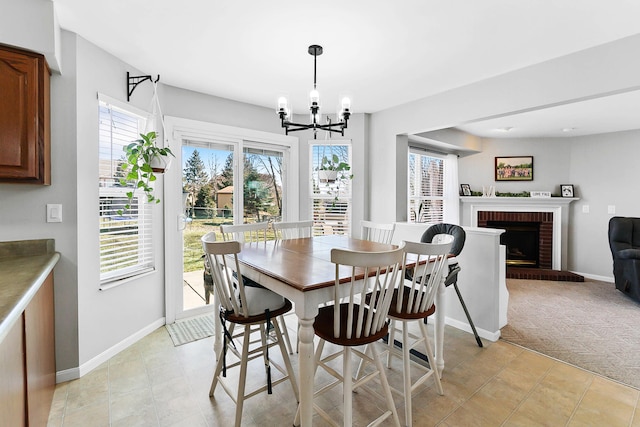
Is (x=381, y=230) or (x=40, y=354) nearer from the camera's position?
(x=40, y=354)

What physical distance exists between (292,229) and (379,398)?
1841 mm

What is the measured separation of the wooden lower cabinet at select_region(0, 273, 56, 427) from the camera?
112cm

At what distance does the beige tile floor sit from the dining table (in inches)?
11.6

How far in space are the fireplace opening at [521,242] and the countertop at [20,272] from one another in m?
6.12

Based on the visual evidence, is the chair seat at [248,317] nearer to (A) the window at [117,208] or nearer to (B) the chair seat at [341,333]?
(B) the chair seat at [341,333]

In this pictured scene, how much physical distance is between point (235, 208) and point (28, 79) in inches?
79.6

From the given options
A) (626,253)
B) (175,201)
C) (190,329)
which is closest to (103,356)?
(190,329)

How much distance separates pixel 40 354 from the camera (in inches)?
67.4

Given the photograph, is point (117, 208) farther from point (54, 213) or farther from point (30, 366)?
point (30, 366)

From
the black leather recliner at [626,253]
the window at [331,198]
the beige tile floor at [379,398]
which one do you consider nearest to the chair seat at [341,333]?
the beige tile floor at [379,398]

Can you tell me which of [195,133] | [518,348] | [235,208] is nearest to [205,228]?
[235,208]

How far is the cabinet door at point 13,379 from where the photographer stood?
1.06 metres

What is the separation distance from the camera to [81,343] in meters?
2.26

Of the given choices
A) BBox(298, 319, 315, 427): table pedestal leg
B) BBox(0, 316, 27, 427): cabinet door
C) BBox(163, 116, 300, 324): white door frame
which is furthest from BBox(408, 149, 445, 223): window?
BBox(0, 316, 27, 427): cabinet door
